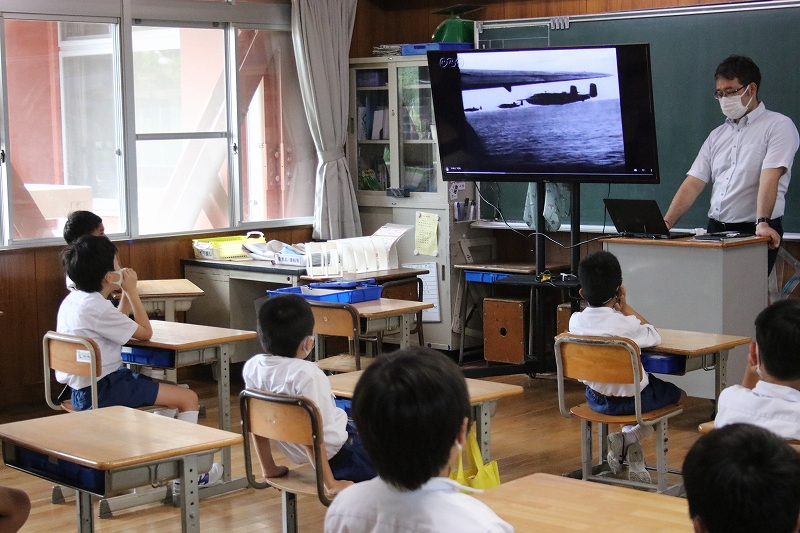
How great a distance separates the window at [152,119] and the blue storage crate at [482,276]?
1.33 metres

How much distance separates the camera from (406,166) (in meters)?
7.67

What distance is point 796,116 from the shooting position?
19.1 feet

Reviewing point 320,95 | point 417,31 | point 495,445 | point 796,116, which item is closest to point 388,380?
point 495,445

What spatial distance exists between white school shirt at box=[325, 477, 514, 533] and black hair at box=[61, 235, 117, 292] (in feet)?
9.80

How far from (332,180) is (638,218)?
2.72m

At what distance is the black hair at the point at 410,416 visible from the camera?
1.66m

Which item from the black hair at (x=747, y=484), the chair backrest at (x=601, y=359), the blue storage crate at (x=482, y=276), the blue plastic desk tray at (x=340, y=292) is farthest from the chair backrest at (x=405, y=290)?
the black hair at (x=747, y=484)

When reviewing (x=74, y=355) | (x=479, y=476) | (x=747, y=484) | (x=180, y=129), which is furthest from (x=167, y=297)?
(x=747, y=484)

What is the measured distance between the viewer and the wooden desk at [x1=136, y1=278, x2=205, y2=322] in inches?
238

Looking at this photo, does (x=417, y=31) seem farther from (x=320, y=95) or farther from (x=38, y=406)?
(x=38, y=406)

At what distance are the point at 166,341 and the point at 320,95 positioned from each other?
3249 mm

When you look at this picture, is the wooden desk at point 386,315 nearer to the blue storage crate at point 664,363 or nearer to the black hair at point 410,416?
the blue storage crate at point 664,363

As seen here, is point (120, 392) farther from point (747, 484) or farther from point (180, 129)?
point (747, 484)

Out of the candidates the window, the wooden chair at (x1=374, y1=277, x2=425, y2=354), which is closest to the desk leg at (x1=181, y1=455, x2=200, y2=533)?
the wooden chair at (x1=374, y1=277, x2=425, y2=354)
